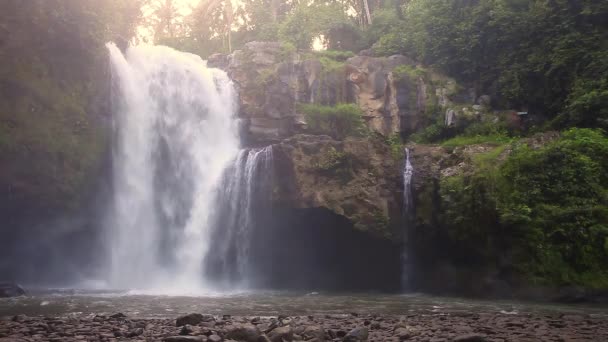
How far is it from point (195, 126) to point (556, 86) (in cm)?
1696

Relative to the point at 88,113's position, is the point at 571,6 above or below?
above

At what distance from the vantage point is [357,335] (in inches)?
283

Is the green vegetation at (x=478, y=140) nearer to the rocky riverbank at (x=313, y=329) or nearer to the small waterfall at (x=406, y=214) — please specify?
the small waterfall at (x=406, y=214)

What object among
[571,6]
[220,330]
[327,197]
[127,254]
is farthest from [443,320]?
[571,6]

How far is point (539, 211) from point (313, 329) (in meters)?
11.6

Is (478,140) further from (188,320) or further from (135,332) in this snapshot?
(135,332)

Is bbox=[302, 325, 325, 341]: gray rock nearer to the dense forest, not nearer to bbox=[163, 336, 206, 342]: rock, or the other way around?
bbox=[163, 336, 206, 342]: rock

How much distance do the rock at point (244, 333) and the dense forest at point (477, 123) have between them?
1152cm

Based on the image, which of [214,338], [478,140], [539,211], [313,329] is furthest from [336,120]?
[214,338]

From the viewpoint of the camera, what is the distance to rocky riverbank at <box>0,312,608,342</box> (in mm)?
6946

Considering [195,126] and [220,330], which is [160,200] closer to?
[195,126]

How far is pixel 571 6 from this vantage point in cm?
2233

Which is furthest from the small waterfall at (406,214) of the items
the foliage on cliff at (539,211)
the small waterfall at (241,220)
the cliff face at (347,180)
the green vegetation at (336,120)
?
the green vegetation at (336,120)

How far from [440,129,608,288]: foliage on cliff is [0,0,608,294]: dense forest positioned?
0.03m
